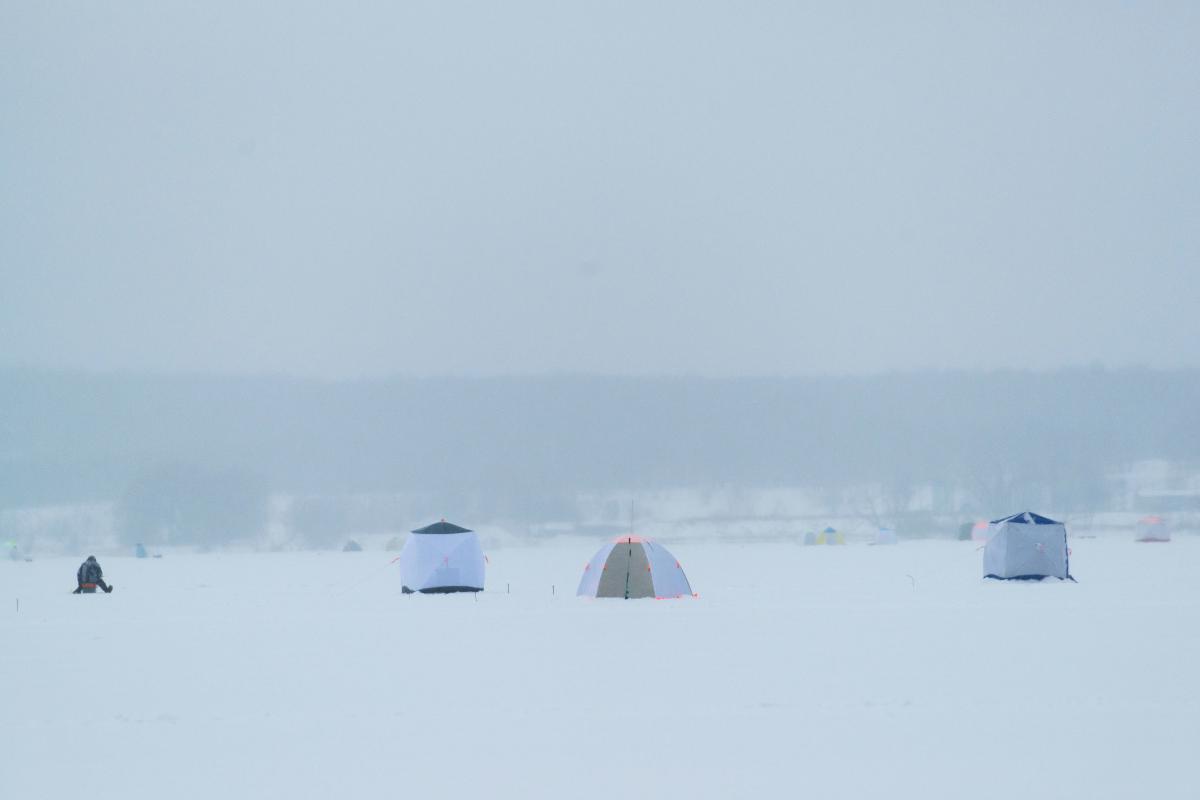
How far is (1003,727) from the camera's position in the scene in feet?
47.8

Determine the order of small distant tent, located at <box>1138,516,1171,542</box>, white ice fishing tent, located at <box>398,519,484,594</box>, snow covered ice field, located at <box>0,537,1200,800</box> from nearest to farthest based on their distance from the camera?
snow covered ice field, located at <box>0,537,1200,800</box>
white ice fishing tent, located at <box>398,519,484,594</box>
small distant tent, located at <box>1138,516,1171,542</box>

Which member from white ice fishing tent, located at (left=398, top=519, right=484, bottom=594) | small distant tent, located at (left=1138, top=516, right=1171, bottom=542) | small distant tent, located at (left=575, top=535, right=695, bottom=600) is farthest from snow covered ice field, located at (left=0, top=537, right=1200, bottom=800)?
small distant tent, located at (left=1138, top=516, right=1171, bottom=542)

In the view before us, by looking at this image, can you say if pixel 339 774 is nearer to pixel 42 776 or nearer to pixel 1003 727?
pixel 42 776

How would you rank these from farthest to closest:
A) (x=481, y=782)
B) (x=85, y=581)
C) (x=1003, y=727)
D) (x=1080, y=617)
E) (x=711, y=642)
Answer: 1. (x=85, y=581)
2. (x=1080, y=617)
3. (x=711, y=642)
4. (x=1003, y=727)
5. (x=481, y=782)

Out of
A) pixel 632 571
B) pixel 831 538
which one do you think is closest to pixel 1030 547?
pixel 632 571

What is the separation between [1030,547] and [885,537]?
62785mm

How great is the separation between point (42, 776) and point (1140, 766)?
10028 mm

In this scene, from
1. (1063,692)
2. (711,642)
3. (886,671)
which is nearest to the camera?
(1063,692)

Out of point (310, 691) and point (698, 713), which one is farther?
point (310, 691)

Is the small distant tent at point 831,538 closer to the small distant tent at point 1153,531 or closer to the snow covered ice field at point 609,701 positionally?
the small distant tent at point 1153,531

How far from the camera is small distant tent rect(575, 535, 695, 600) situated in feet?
115

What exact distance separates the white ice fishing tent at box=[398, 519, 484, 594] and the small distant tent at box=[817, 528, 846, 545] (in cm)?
7345

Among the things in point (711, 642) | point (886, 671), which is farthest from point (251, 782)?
point (711, 642)

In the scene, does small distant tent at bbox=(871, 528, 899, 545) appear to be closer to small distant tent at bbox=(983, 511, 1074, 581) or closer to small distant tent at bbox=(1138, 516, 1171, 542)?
small distant tent at bbox=(1138, 516, 1171, 542)
